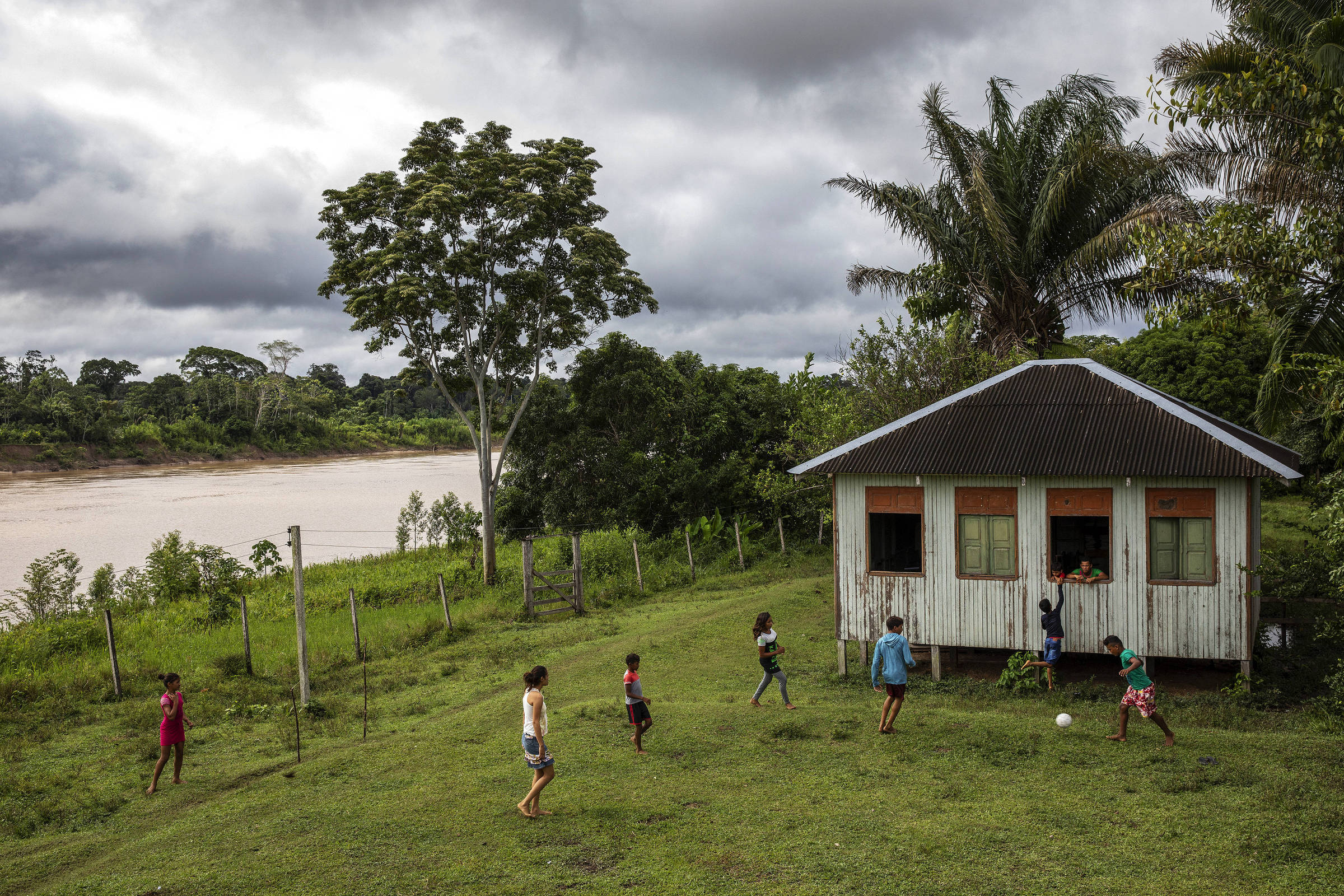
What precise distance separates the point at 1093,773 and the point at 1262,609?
984 centimetres

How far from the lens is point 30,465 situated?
225ft

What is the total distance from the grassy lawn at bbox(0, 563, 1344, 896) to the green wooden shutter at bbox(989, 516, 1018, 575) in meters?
1.90

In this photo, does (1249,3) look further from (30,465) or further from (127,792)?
(30,465)

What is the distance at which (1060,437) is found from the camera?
13047 mm

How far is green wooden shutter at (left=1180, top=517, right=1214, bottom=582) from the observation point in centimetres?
1205

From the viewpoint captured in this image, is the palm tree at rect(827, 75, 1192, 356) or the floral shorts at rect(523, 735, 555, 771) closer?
the floral shorts at rect(523, 735, 555, 771)

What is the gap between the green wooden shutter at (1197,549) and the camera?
12.0m

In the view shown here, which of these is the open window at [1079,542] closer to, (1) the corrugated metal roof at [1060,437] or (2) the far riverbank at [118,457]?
(1) the corrugated metal roof at [1060,437]

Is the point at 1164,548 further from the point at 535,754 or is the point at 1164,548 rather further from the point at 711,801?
the point at 535,754

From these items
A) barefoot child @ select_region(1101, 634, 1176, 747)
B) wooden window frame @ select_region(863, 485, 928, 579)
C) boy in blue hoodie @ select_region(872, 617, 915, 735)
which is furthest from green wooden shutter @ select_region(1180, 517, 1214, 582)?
boy in blue hoodie @ select_region(872, 617, 915, 735)

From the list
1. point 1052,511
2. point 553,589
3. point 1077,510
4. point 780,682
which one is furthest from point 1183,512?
point 553,589

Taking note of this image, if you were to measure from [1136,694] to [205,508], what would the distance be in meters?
49.9

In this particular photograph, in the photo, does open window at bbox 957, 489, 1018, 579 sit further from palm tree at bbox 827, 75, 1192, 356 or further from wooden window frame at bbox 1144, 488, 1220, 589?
palm tree at bbox 827, 75, 1192, 356

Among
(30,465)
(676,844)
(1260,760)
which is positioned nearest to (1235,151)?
(1260,760)
